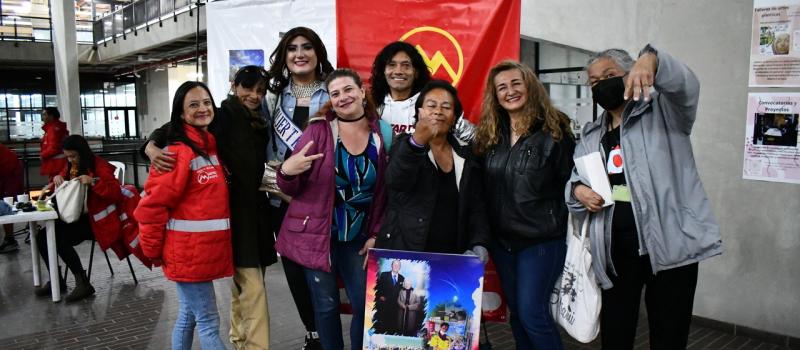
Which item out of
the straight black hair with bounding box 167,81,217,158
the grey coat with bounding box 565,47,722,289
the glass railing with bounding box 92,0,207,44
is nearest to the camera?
the grey coat with bounding box 565,47,722,289

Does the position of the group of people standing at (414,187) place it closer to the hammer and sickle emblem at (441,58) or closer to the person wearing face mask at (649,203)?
the person wearing face mask at (649,203)

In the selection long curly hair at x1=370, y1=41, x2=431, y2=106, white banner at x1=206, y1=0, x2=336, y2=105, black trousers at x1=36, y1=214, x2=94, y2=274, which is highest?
white banner at x1=206, y1=0, x2=336, y2=105

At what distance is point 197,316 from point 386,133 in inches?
52.3

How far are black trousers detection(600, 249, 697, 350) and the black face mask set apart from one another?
0.60 meters

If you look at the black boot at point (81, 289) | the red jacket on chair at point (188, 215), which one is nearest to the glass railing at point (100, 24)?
the black boot at point (81, 289)

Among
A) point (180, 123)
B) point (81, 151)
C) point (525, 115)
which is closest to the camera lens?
point (525, 115)

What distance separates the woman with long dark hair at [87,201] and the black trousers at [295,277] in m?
2.72

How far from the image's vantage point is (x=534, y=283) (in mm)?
2547

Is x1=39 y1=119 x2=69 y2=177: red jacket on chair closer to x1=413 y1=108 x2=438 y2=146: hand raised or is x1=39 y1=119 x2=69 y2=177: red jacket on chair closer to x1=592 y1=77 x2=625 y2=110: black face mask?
x1=413 y1=108 x2=438 y2=146: hand raised

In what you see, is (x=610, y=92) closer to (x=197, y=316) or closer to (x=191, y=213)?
(x=191, y=213)

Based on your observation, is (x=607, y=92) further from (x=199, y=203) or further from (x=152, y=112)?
(x=152, y=112)

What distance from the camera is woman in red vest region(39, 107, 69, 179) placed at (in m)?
7.52

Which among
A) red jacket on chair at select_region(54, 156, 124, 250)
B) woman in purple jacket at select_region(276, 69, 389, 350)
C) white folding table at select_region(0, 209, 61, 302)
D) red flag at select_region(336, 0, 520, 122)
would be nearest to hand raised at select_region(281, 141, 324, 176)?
woman in purple jacket at select_region(276, 69, 389, 350)

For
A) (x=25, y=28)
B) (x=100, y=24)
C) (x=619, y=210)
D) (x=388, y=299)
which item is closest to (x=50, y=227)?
(x=388, y=299)
